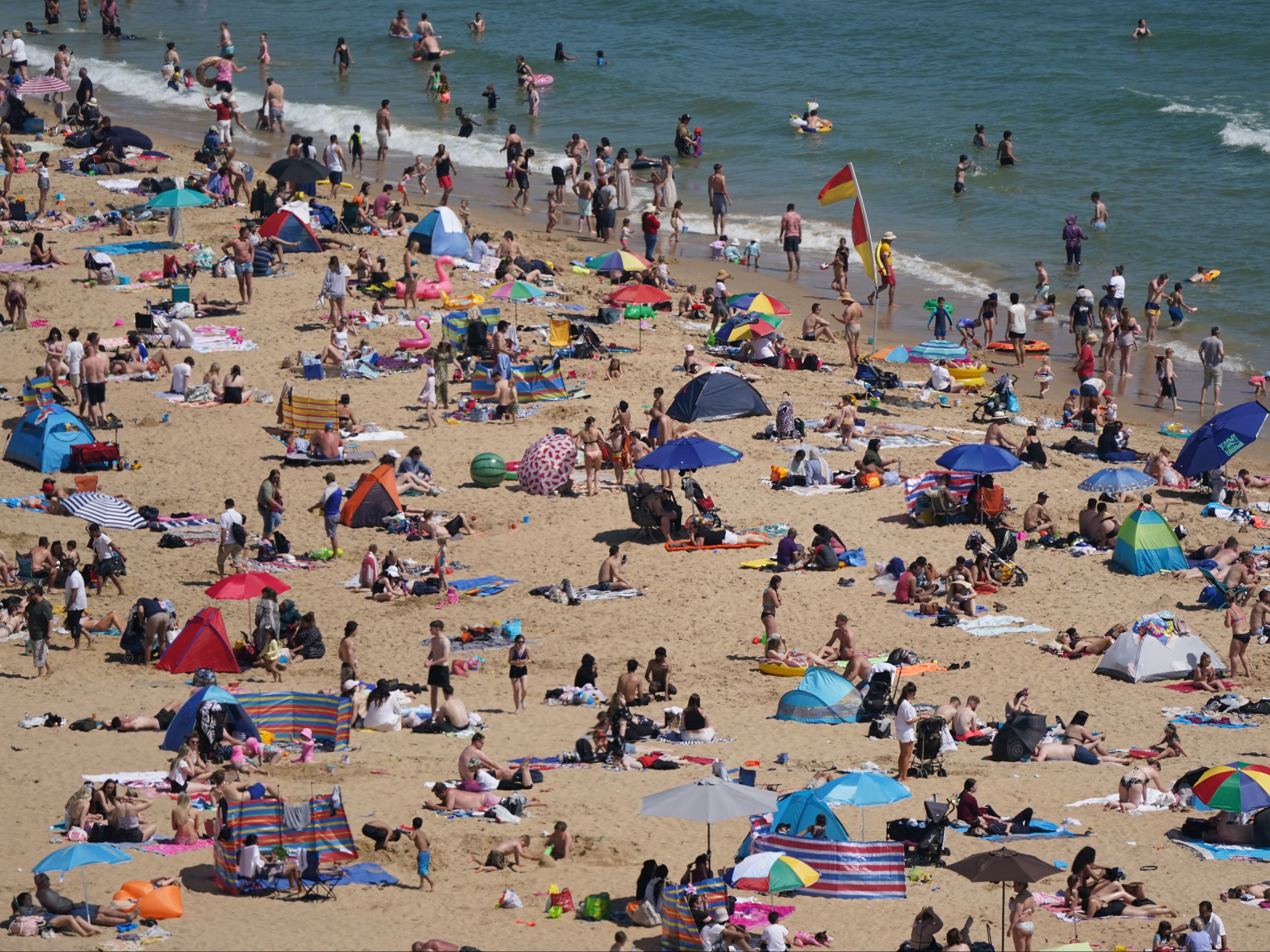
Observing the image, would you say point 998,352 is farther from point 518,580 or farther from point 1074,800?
point 1074,800

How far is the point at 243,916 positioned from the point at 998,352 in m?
18.5

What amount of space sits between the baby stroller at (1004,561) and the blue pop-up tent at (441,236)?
500 inches

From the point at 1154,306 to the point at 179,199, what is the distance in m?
16.5

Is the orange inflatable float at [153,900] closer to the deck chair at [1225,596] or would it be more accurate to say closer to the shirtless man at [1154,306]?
the deck chair at [1225,596]

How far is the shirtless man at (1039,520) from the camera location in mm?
20281

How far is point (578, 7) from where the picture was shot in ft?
184

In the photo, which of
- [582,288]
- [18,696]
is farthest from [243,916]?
[582,288]

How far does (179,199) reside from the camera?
27844 millimetres

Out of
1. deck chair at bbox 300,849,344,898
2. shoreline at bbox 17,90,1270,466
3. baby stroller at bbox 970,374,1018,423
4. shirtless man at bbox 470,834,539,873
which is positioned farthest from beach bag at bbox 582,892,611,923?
shoreline at bbox 17,90,1270,466

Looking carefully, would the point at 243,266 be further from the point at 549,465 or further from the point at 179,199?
the point at 549,465

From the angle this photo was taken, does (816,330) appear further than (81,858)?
Yes

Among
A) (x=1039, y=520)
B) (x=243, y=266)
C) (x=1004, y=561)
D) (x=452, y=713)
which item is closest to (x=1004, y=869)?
(x=452, y=713)

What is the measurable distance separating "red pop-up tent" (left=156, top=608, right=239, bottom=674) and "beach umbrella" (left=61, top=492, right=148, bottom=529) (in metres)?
3.83

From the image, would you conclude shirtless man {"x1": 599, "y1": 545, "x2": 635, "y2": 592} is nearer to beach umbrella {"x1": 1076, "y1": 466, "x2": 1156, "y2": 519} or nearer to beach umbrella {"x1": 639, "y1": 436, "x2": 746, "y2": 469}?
beach umbrella {"x1": 639, "y1": 436, "x2": 746, "y2": 469}
